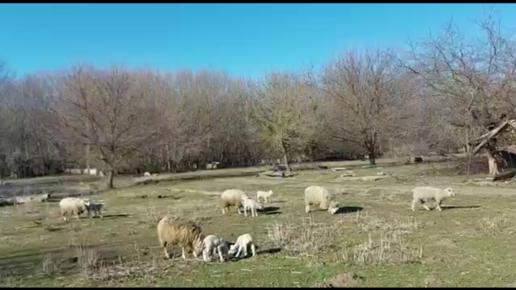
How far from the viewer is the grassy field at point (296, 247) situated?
9.73 metres

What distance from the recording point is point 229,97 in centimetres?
7619

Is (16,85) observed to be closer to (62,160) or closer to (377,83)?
(62,160)

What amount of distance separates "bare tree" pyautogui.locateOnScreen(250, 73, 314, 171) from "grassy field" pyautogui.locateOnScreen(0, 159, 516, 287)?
30.7 m

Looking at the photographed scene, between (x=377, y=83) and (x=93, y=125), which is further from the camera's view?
(x=377, y=83)

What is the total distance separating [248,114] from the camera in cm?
6662

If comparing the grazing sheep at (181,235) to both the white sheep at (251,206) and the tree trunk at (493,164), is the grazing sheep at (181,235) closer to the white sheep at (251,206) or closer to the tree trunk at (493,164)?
the white sheep at (251,206)

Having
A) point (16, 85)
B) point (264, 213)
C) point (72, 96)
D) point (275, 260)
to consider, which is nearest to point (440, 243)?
point (275, 260)

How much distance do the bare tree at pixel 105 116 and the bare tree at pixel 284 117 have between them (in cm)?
1326

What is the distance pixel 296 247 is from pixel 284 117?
43519 mm

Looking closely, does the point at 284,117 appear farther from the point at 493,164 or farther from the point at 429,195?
the point at 429,195

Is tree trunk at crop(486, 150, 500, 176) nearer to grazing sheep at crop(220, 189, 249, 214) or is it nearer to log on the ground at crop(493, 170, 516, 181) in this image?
log on the ground at crop(493, 170, 516, 181)

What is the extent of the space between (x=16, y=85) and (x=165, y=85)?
79.4 ft

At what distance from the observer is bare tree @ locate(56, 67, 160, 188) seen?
46531 mm

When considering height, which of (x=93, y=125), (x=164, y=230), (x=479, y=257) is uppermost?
(x=93, y=125)
